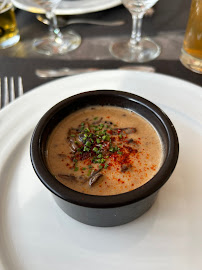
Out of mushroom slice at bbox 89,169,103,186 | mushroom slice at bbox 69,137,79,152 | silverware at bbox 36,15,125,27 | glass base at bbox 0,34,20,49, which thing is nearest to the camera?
mushroom slice at bbox 89,169,103,186

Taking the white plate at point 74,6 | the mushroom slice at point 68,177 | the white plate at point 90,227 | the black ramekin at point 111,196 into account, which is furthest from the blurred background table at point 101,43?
the mushroom slice at point 68,177

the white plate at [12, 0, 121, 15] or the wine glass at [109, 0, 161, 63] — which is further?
the white plate at [12, 0, 121, 15]

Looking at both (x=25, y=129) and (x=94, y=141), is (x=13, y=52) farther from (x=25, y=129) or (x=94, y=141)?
(x=94, y=141)

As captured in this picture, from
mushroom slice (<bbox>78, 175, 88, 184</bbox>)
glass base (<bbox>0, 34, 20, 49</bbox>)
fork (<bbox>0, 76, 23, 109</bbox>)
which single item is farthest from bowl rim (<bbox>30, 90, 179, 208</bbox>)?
glass base (<bbox>0, 34, 20, 49</bbox>)

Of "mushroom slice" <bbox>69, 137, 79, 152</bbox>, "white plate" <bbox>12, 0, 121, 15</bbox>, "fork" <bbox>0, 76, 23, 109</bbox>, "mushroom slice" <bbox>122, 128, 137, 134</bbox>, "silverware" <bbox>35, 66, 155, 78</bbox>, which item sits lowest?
"fork" <bbox>0, 76, 23, 109</bbox>

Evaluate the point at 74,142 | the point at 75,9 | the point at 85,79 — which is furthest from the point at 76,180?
the point at 75,9

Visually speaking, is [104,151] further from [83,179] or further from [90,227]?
[90,227]

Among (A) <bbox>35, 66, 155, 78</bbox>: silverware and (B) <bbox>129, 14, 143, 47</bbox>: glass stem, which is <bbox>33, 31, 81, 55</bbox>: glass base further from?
(B) <bbox>129, 14, 143, 47</bbox>: glass stem
